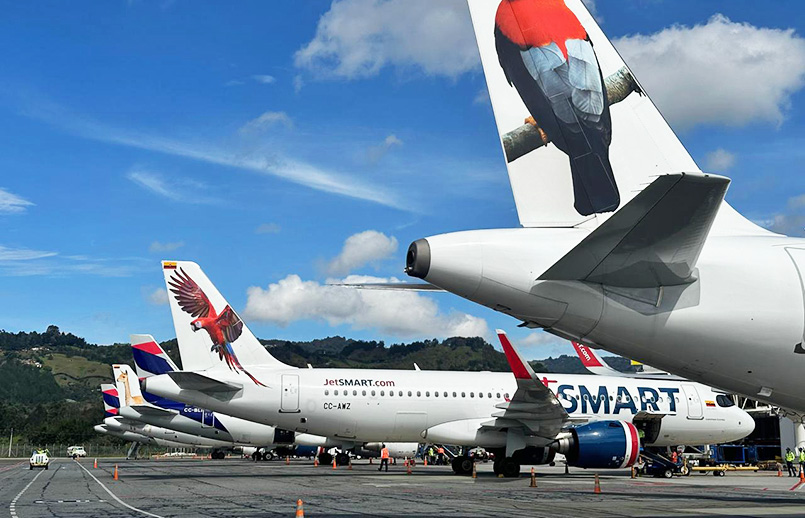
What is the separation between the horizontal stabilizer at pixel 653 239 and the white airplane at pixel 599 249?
2 cm

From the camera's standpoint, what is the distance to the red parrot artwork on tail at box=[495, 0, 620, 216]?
25.8ft

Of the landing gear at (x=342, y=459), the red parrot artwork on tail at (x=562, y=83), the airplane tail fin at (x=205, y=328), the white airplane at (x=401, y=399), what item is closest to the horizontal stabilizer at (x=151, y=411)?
the landing gear at (x=342, y=459)

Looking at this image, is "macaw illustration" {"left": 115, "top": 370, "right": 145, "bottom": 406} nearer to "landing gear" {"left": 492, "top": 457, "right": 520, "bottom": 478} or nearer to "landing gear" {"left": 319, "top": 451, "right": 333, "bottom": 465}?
"landing gear" {"left": 319, "top": 451, "right": 333, "bottom": 465}

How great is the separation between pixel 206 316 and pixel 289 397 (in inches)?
182

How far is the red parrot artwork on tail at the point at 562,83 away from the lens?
25.8 ft

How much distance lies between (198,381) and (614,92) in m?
21.2

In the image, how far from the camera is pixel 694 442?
1189 inches

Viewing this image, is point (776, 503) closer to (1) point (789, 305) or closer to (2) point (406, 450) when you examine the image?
(1) point (789, 305)

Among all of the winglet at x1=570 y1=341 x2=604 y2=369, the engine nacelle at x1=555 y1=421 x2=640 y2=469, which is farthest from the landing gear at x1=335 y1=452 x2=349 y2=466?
the engine nacelle at x1=555 y1=421 x2=640 y2=469

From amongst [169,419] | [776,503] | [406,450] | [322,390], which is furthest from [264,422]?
[776,503]

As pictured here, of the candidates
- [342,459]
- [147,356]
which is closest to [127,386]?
[147,356]

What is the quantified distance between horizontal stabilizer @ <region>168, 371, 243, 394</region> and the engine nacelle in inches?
464

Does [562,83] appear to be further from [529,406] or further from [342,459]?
[342,459]

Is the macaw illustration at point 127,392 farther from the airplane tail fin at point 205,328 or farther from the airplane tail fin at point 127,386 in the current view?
the airplane tail fin at point 205,328
